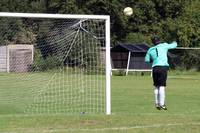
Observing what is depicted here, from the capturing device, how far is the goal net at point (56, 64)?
17.8 m

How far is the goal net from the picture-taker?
17.8 metres

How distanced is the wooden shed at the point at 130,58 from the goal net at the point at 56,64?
26441 mm

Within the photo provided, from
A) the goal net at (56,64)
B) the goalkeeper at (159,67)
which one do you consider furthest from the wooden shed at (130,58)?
the goalkeeper at (159,67)

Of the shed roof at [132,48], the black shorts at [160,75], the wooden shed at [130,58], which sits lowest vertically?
the black shorts at [160,75]

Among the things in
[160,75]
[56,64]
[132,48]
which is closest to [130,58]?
[132,48]

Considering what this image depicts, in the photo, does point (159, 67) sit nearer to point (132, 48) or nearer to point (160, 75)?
point (160, 75)

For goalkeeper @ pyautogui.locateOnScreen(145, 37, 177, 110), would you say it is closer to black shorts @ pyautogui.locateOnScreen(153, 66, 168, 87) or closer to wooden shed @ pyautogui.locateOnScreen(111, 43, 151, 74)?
black shorts @ pyautogui.locateOnScreen(153, 66, 168, 87)

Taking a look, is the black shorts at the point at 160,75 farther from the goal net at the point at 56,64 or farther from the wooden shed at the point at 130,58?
the wooden shed at the point at 130,58

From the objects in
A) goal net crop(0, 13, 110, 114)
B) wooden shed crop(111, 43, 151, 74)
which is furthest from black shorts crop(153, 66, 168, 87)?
wooden shed crop(111, 43, 151, 74)

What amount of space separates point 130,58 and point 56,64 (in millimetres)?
29781

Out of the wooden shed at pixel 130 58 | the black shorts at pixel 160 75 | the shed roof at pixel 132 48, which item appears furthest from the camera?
the shed roof at pixel 132 48

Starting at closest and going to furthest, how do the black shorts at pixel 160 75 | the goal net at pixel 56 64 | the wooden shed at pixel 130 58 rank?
1. the black shorts at pixel 160 75
2. the goal net at pixel 56 64
3. the wooden shed at pixel 130 58

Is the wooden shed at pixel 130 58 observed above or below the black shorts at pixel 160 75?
above

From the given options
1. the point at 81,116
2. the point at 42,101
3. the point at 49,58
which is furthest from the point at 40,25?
the point at 81,116
